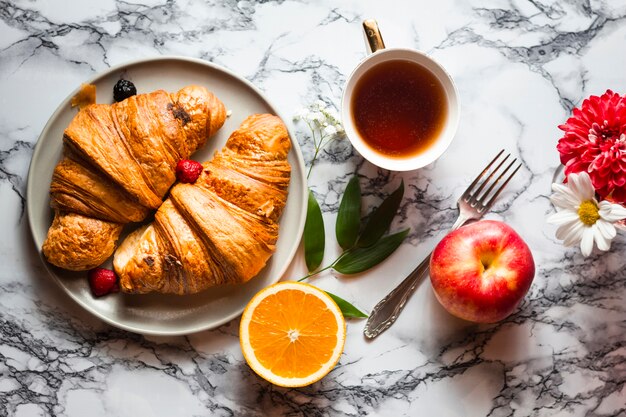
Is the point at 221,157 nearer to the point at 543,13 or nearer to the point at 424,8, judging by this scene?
the point at 424,8

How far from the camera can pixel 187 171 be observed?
2.03 m

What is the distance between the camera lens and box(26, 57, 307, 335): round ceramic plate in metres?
2.10

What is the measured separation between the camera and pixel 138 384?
2205mm

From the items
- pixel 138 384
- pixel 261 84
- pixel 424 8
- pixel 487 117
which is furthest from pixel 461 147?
pixel 138 384

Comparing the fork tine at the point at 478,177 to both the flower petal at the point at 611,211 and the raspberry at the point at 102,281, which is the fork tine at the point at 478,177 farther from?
the raspberry at the point at 102,281

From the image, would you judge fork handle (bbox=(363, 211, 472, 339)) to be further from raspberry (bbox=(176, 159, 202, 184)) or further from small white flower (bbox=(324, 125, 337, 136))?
raspberry (bbox=(176, 159, 202, 184))

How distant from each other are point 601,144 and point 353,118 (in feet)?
2.40

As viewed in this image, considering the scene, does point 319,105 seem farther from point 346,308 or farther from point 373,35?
point 346,308

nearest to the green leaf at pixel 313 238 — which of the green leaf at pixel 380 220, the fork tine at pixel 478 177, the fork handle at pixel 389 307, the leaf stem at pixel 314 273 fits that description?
the leaf stem at pixel 314 273

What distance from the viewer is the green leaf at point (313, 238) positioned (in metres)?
2.20

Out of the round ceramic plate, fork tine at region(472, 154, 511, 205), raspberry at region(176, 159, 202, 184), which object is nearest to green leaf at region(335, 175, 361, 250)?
the round ceramic plate

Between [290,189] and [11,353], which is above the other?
[290,189]

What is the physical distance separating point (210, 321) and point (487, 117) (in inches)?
45.2

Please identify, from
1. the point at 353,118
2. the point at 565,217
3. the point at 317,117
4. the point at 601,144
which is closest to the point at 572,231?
the point at 565,217
